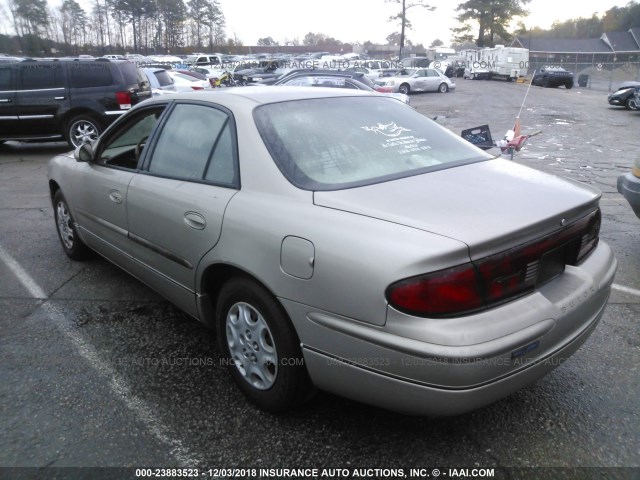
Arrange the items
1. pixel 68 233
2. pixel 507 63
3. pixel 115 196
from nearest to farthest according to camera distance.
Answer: pixel 115 196 < pixel 68 233 < pixel 507 63

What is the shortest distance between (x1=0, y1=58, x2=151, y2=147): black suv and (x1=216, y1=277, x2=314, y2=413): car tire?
29.2 feet

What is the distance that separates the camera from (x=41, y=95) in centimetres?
1051

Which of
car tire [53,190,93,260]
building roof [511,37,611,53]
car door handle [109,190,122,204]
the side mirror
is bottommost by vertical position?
car tire [53,190,93,260]

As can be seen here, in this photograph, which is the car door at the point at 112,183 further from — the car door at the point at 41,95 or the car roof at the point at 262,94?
the car door at the point at 41,95

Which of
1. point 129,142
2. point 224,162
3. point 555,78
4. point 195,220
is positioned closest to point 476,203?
point 224,162

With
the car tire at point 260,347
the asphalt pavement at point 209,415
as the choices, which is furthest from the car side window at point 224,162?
the asphalt pavement at point 209,415

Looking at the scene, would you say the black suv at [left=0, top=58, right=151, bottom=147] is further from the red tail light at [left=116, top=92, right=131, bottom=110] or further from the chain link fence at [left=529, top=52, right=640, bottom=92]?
the chain link fence at [left=529, top=52, right=640, bottom=92]

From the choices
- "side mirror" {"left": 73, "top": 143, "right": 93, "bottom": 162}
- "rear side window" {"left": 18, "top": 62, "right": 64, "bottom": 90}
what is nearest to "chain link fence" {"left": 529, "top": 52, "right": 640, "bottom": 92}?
"rear side window" {"left": 18, "top": 62, "right": 64, "bottom": 90}

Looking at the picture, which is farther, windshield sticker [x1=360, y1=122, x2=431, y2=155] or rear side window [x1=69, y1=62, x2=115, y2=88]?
rear side window [x1=69, y1=62, x2=115, y2=88]

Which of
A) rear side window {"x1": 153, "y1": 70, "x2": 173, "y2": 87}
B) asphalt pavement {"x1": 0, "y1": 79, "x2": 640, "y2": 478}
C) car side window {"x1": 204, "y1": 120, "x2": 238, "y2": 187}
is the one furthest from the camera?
rear side window {"x1": 153, "y1": 70, "x2": 173, "y2": 87}

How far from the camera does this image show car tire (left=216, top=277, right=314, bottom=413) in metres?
2.41

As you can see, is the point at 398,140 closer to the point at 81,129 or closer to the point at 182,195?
the point at 182,195

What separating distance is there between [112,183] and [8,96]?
27.8ft

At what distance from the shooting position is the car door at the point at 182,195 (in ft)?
9.18
